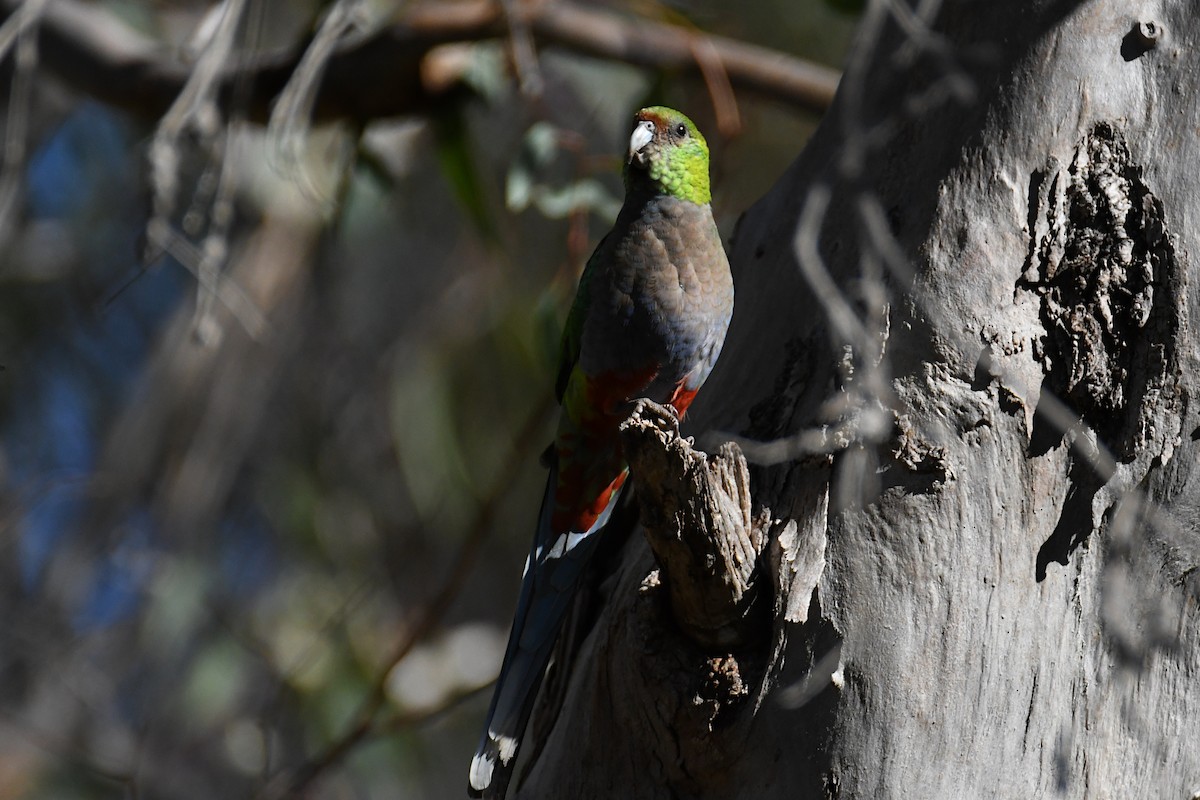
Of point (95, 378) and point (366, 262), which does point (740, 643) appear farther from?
point (95, 378)

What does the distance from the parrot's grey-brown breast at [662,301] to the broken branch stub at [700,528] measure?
576mm

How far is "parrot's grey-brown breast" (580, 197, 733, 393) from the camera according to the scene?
2.56 metres

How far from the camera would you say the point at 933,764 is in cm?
191

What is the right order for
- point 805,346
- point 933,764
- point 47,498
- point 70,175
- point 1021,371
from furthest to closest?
point 70,175
point 47,498
point 805,346
point 1021,371
point 933,764

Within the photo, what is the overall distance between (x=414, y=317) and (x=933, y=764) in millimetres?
4847

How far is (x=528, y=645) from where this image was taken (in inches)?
103

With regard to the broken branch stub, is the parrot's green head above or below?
above

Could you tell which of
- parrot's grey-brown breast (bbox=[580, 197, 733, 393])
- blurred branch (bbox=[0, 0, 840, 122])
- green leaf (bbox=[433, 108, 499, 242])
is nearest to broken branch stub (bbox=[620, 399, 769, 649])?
parrot's grey-brown breast (bbox=[580, 197, 733, 393])

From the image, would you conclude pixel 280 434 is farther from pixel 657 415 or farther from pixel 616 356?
pixel 657 415

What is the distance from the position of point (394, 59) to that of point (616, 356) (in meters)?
2.12

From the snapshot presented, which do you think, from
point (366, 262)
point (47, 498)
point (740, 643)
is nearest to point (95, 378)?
point (366, 262)

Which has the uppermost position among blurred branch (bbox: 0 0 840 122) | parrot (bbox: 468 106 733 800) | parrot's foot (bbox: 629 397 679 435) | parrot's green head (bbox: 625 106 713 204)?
blurred branch (bbox: 0 0 840 122)

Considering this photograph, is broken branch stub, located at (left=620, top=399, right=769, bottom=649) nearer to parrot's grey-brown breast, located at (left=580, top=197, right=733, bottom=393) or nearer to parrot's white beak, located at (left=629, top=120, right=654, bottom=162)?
parrot's grey-brown breast, located at (left=580, top=197, right=733, bottom=393)

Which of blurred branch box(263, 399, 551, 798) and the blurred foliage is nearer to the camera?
blurred branch box(263, 399, 551, 798)
